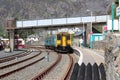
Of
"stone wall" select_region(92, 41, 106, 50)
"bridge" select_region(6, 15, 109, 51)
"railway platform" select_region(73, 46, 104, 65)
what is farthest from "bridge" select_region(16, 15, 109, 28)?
"railway platform" select_region(73, 46, 104, 65)

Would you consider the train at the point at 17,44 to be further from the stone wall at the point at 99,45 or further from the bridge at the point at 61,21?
the stone wall at the point at 99,45

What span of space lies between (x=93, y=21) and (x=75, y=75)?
6772 centimetres

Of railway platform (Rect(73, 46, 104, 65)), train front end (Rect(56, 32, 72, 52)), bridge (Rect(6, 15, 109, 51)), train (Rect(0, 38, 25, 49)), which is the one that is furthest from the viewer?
bridge (Rect(6, 15, 109, 51))

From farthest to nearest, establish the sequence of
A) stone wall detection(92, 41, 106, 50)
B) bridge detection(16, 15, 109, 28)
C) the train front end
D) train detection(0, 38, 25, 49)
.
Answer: bridge detection(16, 15, 109, 28)
train detection(0, 38, 25, 49)
the train front end
stone wall detection(92, 41, 106, 50)

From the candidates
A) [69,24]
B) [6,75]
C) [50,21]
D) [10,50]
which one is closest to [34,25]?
[50,21]

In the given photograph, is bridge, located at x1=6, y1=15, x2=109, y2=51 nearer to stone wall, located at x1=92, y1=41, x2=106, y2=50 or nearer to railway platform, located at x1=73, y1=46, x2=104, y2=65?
stone wall, located at x1=92, y1=41, x2=106, y2=50

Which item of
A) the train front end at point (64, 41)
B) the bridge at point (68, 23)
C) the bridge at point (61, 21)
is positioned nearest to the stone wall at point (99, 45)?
the train front end at point (64, 41)

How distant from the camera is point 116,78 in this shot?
7.61 metres

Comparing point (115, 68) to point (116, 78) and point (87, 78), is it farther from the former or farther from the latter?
point (87, 78)

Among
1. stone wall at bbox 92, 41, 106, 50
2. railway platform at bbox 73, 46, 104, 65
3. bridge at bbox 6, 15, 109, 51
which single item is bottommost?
railway platform at bbox 73, 46, 104, 65

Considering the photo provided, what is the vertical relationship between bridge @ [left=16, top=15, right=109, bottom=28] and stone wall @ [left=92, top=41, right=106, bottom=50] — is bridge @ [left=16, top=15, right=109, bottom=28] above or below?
above

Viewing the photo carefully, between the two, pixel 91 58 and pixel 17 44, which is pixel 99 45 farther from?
pixel 91 58

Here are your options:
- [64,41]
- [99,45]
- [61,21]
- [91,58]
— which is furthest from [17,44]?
[91,58]

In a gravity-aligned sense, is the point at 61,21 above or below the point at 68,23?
above
